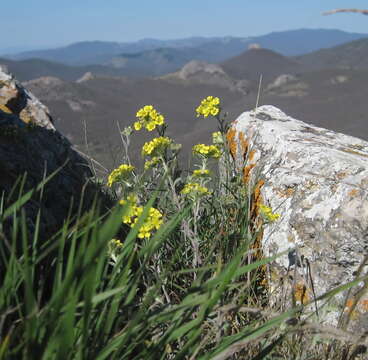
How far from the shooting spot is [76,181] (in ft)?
9.78

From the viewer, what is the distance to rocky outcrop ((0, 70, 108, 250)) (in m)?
2.16

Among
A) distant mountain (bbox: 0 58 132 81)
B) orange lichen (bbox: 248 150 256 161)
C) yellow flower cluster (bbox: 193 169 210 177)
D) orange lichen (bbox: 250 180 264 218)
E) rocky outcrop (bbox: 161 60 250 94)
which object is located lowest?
distant mountain (bbox: 0 58 132 81)

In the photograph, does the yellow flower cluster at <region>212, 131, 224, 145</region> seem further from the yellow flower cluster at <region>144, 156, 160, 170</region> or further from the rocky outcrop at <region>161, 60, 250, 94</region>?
the rocky outcrop at <region>161, 60, 250, 94</region>

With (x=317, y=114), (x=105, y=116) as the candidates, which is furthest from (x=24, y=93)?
(x=105, y=116)

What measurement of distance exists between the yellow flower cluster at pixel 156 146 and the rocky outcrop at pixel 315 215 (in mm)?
462

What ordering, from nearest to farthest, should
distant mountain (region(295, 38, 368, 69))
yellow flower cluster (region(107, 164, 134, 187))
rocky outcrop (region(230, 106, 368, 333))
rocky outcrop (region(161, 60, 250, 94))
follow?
1. yellow flower cluster (region(107, 164, 134, 187))
2. rocky outcrop (region(230, 106, 368, 333))
3. rocky outcrop (region(161, 60, 250, 94))
4. distant mountain (region(295, 38, 368, 69))

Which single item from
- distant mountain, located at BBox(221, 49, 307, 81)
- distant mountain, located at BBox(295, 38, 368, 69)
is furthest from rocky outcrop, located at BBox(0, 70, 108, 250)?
distant mountain, located at BBox(295, 38, 368, 69)

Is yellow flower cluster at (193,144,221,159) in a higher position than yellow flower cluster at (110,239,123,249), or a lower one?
higher

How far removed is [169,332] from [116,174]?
2.88 ft

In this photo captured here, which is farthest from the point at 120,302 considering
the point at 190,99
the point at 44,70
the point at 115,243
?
the point at 44,70

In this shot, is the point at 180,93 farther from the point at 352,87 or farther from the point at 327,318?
the point at 327,318

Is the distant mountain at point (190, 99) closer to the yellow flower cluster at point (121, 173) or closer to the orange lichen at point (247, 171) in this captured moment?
the orange lichen at point (247, 171)

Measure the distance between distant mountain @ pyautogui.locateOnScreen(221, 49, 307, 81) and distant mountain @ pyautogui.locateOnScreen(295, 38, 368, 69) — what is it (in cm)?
705

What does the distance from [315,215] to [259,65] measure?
59.1 meters
